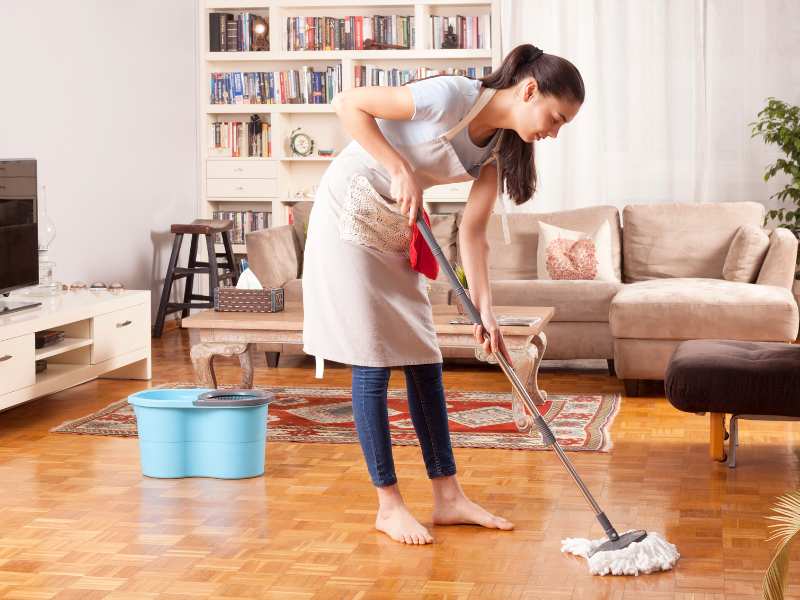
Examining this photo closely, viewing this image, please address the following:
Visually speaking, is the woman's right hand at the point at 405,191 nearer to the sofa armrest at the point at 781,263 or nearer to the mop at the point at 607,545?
the mop at the point at 607,545

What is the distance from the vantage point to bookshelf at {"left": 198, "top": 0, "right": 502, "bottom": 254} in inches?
291

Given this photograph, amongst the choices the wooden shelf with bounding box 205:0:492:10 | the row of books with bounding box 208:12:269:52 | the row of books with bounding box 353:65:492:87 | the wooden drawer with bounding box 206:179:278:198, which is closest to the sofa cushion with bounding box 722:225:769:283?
the row of books with bounding box 353:65:492:87

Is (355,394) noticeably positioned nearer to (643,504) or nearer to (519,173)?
(519,173)

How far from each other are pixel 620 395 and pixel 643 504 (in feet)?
6.07

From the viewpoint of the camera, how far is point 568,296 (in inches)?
214

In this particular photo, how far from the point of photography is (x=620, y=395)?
16.4 feet

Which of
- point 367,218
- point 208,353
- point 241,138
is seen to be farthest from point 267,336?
point 241,138

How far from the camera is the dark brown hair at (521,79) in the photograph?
2.51 metres

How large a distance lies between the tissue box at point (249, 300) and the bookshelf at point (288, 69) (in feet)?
9.45

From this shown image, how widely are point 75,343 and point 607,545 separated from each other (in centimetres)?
278

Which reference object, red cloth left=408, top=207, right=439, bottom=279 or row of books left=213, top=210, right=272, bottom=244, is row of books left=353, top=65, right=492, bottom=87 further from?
red cloth left=408, top=207, right=439, bottom=279

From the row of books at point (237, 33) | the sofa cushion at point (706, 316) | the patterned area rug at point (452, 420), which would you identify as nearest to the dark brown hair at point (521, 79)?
the patterned area rug at point (452, 420)

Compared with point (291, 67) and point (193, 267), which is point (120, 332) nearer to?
point (193, 267)

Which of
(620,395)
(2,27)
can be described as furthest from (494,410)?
(2,27)
